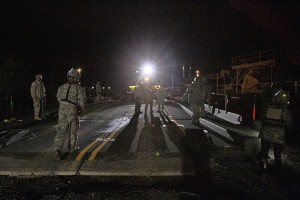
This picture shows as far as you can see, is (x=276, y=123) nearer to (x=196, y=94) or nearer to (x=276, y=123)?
(x=276, y=123)

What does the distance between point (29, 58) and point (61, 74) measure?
4.95 m

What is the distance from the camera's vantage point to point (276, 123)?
5.72 m

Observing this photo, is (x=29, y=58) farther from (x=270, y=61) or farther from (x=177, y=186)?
(x=177, y=186)

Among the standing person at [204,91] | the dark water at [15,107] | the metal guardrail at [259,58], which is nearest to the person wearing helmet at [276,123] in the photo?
the standing person at [204,91]

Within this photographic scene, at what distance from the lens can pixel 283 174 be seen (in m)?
5.67

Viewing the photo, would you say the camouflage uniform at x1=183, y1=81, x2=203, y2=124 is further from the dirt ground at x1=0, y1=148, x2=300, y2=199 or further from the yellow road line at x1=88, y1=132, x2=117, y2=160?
the dirt ground at x1=0, y1=148, x2=300, y2=199

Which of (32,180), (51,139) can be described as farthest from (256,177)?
(51,139)

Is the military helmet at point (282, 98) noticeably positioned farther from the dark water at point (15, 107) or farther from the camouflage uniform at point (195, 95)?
the dark water at point (15, 107)

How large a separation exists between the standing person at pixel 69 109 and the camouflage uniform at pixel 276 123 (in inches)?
154

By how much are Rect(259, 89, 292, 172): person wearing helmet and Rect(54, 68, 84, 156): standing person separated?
3.91 meters

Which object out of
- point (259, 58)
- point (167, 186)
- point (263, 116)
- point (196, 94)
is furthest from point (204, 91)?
point (259, 58)

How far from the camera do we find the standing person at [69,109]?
22.0 feet

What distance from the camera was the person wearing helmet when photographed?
5633 millimetres

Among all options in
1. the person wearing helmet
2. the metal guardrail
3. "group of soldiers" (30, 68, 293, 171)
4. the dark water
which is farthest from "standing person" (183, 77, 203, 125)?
the metal guardrail
